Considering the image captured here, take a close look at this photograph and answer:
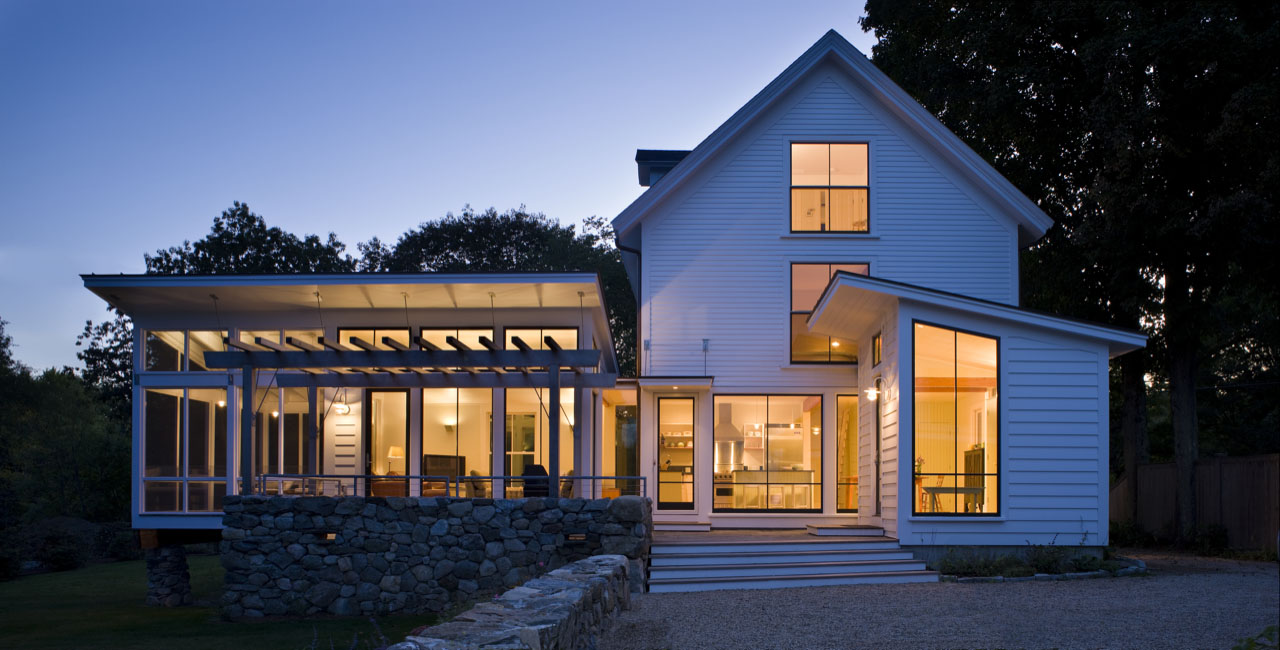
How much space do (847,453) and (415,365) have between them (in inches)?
308

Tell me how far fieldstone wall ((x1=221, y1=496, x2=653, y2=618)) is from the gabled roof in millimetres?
6412

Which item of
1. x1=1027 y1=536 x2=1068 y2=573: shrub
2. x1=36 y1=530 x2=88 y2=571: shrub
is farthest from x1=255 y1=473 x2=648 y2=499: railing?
x1=36 y1=530 x2=88 y2=571: shrub

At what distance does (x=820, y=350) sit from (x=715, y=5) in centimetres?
830

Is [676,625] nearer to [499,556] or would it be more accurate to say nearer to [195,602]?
[499,556]

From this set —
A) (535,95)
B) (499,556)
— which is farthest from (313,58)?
(499,556)

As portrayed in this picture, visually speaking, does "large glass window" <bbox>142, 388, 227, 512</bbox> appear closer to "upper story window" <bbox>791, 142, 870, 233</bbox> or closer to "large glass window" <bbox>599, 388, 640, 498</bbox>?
"large glass window" <bbox>599, 388, 640, 498</bbox>

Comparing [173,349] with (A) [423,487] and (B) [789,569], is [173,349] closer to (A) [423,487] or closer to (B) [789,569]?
(A) [423,487]

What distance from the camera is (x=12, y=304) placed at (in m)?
36.9

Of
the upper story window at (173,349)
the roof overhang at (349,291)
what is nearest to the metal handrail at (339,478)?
the upper story window at (173,349)

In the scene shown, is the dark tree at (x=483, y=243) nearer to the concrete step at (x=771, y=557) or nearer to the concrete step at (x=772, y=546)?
the concrete step at (x=772, y=546)

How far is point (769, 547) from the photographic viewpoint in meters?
14.0

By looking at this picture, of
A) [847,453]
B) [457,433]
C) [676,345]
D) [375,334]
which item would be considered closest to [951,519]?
[847,453]

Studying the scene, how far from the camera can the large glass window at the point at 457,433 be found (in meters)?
17.3

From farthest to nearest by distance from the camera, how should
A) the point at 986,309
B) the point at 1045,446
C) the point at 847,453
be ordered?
1. the point at 847,453
2. the point at 1045,446
3. the point at 986,309
